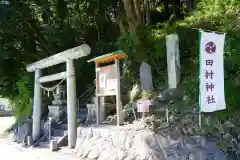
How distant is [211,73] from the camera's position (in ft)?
24.9

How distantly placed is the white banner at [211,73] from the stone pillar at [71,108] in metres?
5.34

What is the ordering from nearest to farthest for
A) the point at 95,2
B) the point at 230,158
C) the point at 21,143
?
the point at 230,158 < the point at 21,143 < the point at 95,2

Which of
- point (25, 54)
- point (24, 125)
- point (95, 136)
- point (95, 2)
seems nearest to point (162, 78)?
point (95, 136)

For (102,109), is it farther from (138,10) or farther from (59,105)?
(138,10)

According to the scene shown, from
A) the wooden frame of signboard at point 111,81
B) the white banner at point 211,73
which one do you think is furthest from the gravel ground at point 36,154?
the white banner at point 211,73

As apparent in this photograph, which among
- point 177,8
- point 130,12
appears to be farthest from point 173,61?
point 177,8

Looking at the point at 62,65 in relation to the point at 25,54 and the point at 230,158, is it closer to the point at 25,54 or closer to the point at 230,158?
the point at 25,54

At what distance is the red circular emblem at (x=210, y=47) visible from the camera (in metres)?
7.59

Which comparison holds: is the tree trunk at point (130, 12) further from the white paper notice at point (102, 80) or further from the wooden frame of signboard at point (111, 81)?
the white paper notice at point (102, 80)

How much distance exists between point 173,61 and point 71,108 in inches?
160

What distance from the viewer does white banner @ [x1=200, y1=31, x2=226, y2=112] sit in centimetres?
750

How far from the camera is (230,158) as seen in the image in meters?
7.33

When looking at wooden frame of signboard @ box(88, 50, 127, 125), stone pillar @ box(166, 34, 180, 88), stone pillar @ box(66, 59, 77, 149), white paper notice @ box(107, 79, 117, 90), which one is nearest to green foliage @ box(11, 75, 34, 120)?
stone pillar @ box(66, 59, 77, 149)

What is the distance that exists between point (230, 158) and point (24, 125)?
35.6ft
